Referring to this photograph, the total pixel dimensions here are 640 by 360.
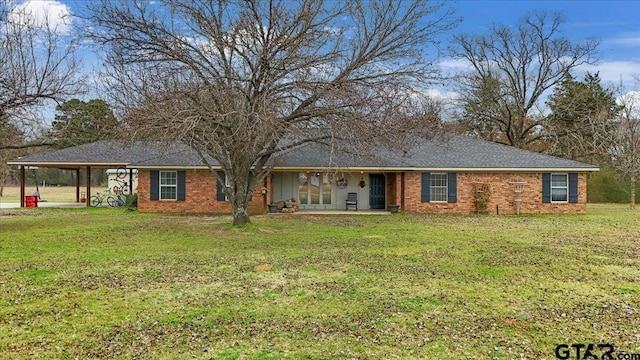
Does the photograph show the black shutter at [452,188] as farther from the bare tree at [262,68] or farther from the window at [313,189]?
the bare tree at [262,68]

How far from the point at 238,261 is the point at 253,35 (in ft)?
21.3

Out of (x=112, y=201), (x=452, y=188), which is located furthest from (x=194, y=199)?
(x=452, y=188)

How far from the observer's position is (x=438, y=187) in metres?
19.9

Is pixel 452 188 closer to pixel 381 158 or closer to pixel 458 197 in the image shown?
pixel 458 197

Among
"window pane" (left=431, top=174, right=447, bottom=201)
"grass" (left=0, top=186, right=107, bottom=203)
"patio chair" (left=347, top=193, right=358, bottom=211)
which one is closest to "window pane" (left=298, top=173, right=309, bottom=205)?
"patio chair" (left=347, top=193, right=358, bottom=211)

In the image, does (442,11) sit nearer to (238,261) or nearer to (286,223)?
(286,223)

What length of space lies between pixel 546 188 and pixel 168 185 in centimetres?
1662

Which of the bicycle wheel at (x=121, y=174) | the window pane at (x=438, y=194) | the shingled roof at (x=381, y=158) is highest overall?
the shingled roof at (x=381, y=158)

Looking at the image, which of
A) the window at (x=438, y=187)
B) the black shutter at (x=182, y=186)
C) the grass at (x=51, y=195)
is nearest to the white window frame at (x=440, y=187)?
the window at (x=438, y=187)

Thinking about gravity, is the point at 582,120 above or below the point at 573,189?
above

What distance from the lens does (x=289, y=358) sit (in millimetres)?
4258

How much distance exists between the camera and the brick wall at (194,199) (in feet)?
63.9

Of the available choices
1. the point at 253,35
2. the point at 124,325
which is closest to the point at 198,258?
the point at 124,325

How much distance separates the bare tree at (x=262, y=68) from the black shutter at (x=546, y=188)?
9499 mm
